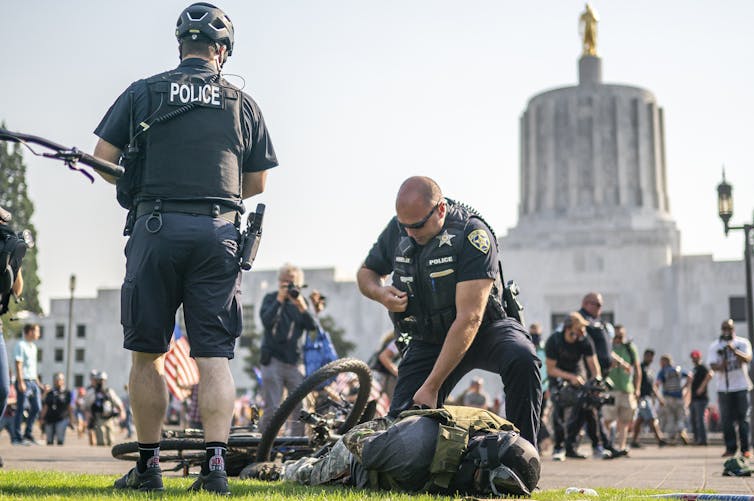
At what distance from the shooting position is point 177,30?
16.7ft

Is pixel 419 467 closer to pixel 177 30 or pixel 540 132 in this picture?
pixel 177 30

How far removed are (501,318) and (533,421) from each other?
0.61 metres

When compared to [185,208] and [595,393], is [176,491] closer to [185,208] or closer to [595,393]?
[185,208]

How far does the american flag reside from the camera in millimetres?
17812

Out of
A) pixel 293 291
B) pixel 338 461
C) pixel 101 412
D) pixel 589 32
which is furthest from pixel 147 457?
pixel 589 32

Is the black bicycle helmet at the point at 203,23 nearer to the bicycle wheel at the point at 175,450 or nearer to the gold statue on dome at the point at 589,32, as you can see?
the bicycle wheel at the point at 175,450

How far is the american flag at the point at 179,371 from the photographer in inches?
701

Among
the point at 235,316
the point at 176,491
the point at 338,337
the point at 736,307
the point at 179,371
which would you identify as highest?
the point at 736,307

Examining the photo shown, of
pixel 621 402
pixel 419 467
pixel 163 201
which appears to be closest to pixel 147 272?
pixel 163 201

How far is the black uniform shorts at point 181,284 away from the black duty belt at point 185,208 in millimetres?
25

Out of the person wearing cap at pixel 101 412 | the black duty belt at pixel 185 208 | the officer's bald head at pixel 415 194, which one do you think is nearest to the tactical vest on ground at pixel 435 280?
the officer's bald head at pixel 415 194

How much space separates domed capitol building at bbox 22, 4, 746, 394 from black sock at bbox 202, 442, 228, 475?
52.4 metres

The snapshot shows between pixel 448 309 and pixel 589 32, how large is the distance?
62.8m

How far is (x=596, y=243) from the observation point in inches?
2334
